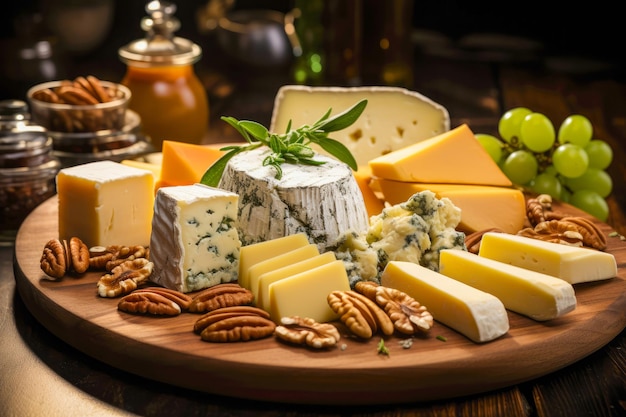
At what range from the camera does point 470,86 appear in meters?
3.85

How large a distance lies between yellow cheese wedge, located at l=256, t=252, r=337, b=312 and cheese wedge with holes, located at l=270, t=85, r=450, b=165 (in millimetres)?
737

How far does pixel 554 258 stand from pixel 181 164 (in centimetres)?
91

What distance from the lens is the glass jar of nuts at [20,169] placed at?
7.72 feet

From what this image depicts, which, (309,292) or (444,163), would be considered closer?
(309,292)

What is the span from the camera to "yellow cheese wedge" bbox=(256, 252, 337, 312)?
5.65 feet

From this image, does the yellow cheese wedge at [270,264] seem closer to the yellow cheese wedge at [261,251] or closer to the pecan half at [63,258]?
the yellow cheese wedge at [261,251]

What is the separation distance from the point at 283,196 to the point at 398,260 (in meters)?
0.28

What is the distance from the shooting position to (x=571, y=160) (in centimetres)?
242

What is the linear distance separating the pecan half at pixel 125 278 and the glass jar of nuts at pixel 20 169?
1.88 ft

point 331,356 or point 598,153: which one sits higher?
point 598,153

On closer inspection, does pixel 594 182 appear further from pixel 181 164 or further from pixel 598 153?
pixel 181 164

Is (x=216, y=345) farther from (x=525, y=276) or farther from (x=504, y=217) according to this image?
(x=504, y=217)

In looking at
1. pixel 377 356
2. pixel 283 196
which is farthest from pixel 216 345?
pixel 283 196

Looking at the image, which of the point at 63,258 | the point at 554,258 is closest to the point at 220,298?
the point at 63,258
